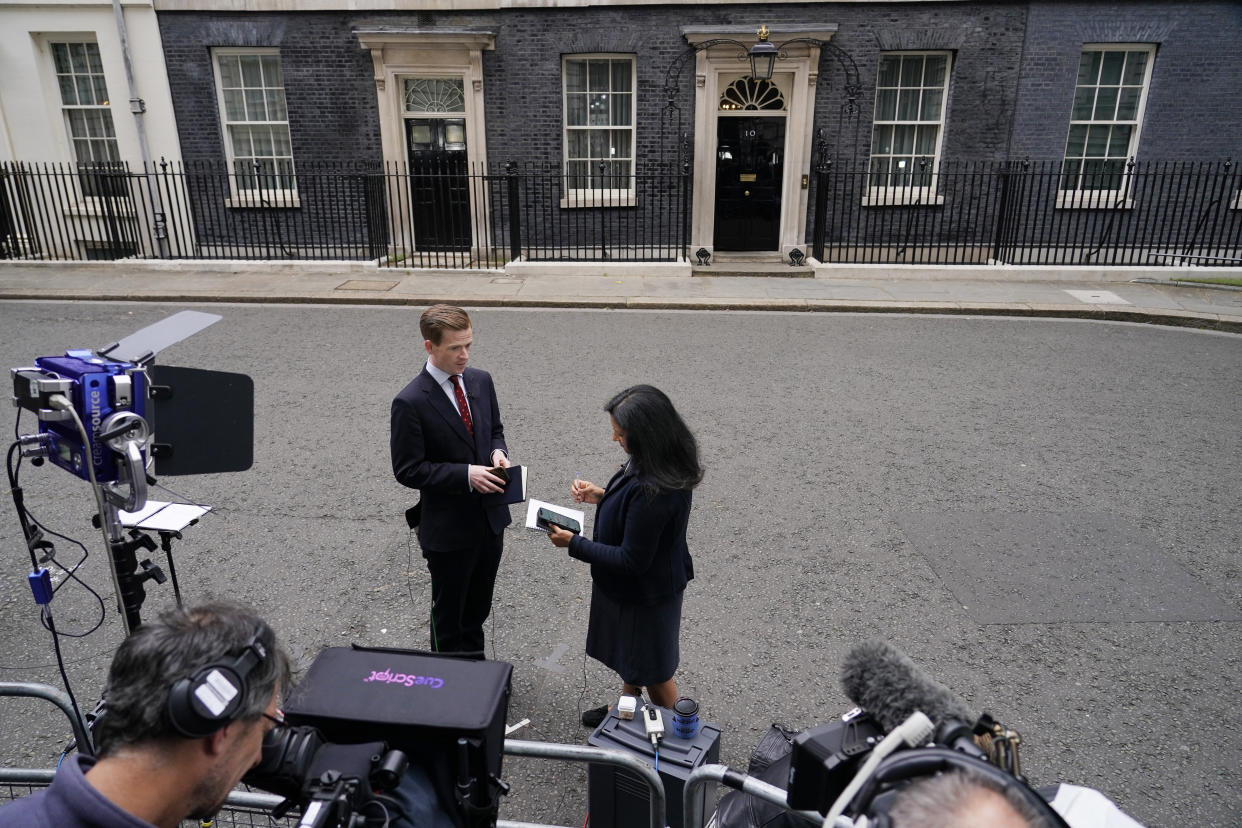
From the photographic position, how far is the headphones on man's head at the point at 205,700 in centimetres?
144

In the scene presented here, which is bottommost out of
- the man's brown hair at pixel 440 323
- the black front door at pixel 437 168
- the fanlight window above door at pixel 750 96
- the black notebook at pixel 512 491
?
the black notebook at pixel 512 491

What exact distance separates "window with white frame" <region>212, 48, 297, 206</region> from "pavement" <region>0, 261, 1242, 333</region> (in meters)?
2.03

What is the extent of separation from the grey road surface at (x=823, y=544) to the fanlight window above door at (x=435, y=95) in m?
7.41

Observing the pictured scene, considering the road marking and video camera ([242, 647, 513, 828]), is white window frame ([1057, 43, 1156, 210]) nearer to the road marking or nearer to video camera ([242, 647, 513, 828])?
the road marking

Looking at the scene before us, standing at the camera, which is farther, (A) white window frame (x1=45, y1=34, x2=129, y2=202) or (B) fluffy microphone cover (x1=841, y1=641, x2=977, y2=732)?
(A) white window frame (x1=45, y1=34, x2=129, y2=202)

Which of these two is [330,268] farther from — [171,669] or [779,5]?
[171,669]

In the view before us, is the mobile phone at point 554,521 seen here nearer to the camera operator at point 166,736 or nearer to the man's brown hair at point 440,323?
the man's brown hair at point 440,323

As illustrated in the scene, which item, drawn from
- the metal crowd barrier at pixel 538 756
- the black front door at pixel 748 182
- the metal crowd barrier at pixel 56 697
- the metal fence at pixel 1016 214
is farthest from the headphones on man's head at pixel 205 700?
the black front door at pixel 748 182

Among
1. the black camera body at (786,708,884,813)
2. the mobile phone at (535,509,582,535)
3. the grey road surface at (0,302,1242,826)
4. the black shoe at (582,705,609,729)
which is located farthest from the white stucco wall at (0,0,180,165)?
the black camera body at (786,708,884,813)

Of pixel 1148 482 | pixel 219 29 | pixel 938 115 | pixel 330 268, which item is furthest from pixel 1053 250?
pixel 219 29

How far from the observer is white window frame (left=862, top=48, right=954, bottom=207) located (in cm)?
1435

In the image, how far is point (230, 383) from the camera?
3.01 meters

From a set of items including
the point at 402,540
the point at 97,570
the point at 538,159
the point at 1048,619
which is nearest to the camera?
the point at 1048,619

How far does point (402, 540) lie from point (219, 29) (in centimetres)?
1344
